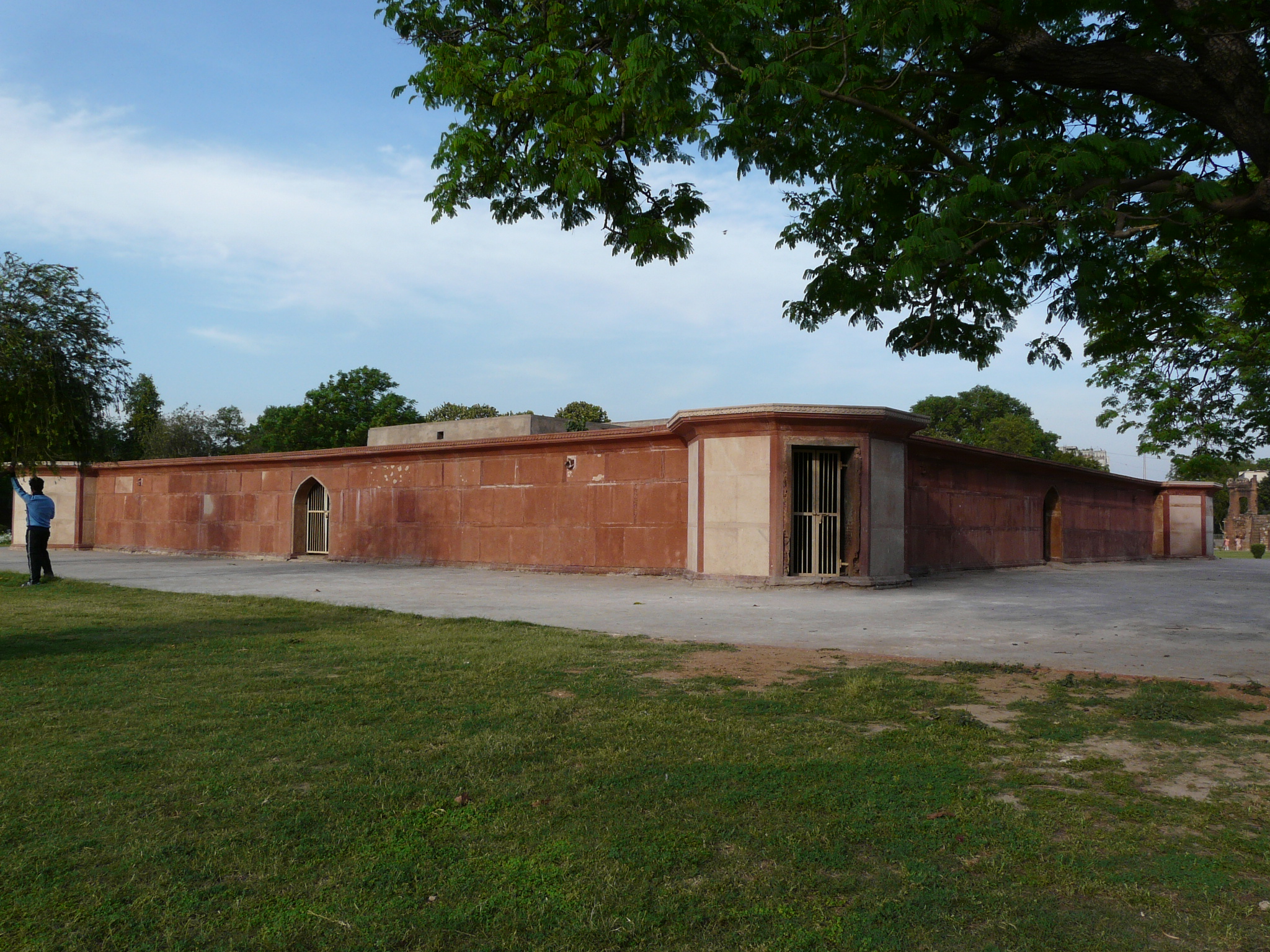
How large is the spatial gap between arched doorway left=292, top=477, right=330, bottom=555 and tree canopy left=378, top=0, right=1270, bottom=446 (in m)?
19.5

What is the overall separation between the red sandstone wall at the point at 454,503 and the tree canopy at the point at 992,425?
52542 millimetres

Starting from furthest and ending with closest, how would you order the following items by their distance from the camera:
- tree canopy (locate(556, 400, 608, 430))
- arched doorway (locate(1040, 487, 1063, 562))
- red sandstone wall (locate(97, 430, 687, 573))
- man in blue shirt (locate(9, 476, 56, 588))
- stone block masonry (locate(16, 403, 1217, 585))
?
tree canopy (locate(556, 400, 608, 430)), arched doorway (locate(1040, 487, 1063, 562)), red sandstone wall (locate(97, 430, 687, 573)), stone block masonry (locate(16, 403, 1217, 585)), man in blue shirt (locate(9, 476, 56, 588))

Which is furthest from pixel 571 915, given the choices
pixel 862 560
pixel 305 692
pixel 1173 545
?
pixel 1173 545

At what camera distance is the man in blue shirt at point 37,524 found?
14828 mm

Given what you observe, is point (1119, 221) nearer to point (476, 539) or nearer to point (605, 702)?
point (605, 702)

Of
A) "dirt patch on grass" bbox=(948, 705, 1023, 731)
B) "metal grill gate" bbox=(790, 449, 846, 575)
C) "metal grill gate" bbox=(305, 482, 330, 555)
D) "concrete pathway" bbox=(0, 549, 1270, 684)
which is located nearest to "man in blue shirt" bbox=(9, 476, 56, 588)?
"concrete pathway" bbox=(0, 549, 1270, 684)

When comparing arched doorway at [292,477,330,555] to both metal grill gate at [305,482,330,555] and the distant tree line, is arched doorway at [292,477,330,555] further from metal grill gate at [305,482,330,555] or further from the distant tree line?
the distant tree line

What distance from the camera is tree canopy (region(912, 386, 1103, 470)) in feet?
223

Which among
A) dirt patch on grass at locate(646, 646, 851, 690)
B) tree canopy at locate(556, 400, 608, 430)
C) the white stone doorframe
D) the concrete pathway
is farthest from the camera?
tree canopy at locate(556, 400, 608, 430)

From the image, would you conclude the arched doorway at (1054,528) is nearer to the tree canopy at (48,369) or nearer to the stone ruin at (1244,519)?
the tree canopy at (48,369)

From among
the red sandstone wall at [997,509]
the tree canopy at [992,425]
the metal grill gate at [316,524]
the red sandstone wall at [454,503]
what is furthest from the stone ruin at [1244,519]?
the metal grill gate at [316,524]

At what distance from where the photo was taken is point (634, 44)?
236 inches

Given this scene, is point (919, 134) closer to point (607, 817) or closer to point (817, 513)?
point (607, 817)

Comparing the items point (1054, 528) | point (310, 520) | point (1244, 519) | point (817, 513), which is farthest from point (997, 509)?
point (1244, 519)
